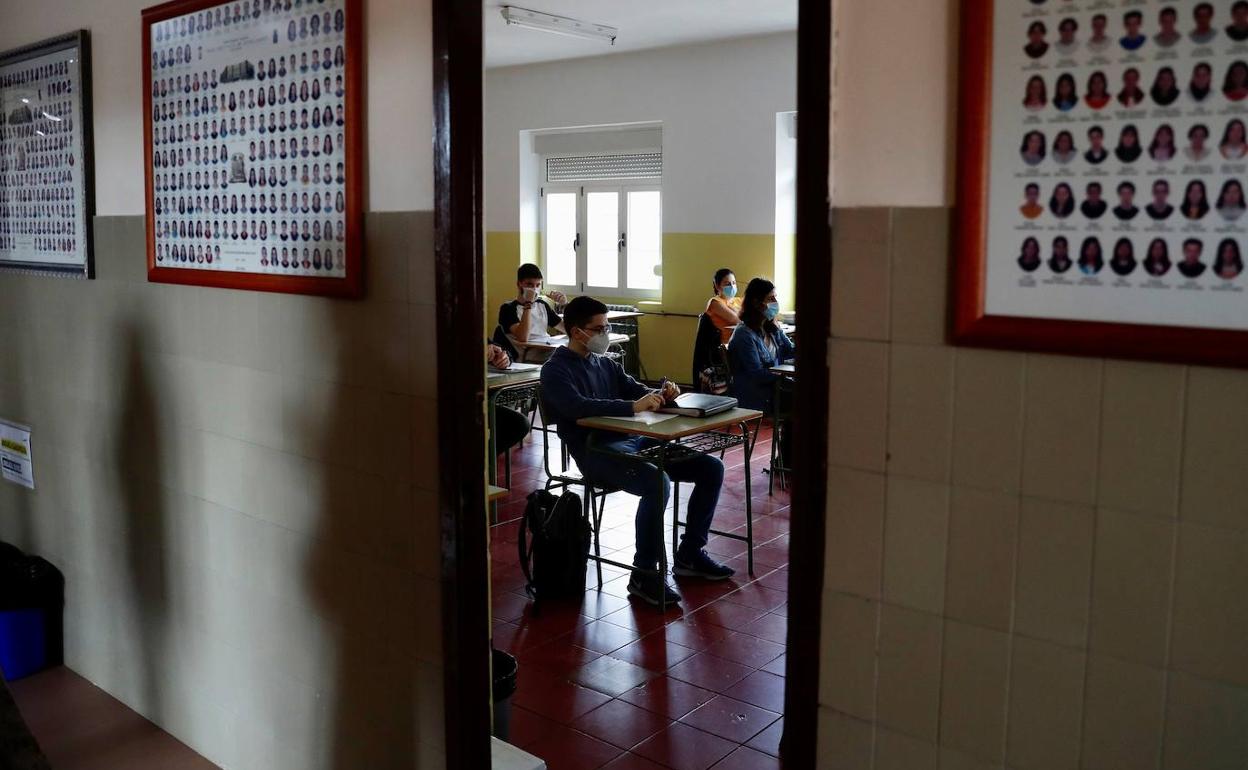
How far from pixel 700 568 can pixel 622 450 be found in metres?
0.70

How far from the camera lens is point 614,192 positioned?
33.6 feet

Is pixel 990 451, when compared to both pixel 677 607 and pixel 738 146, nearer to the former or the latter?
pixel 677 607

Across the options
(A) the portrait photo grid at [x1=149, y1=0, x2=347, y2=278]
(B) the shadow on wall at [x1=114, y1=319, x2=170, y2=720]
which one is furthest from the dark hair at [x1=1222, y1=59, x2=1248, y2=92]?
(B) the shadow on wall at [x1=114, y1=319, x2=170, y2=720]

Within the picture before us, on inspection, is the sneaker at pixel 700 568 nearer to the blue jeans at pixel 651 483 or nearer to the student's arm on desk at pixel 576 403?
the blue jeans at pixel 651 483

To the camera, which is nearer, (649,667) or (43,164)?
(43,164)

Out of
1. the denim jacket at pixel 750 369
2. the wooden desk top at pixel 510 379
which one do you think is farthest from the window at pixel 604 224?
the wooden desk top at pixel 510 379

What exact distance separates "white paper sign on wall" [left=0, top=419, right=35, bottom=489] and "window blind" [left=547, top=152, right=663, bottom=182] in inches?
260

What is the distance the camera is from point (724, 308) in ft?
25.8

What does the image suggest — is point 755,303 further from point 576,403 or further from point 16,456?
point 16,456

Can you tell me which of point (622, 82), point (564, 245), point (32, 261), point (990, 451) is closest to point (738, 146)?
point (622, 82)

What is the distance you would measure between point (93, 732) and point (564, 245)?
7.91m

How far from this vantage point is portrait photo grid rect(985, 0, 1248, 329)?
1277mm

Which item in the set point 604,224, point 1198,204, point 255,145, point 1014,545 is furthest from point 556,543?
point 604,224

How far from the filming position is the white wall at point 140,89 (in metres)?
2.28
